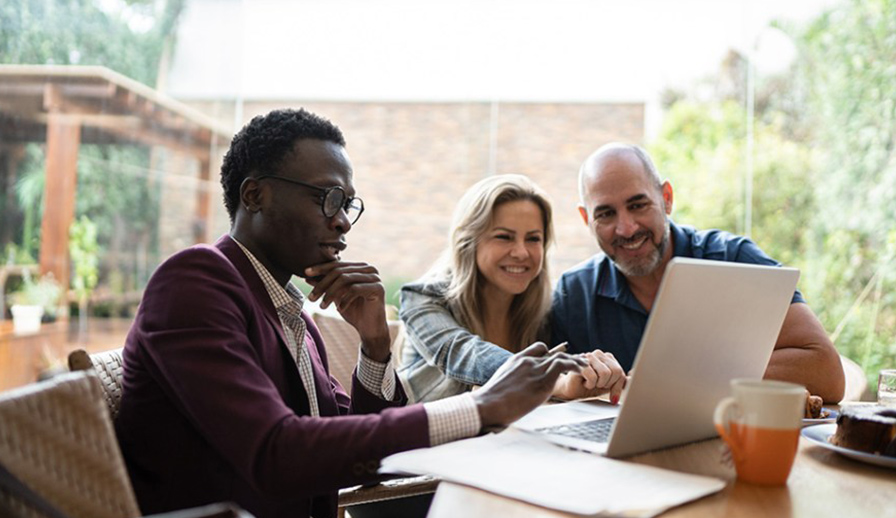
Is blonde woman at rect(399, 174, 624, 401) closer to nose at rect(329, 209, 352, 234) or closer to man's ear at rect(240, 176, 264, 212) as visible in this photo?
nose at rect(329, 209, 352, 234)

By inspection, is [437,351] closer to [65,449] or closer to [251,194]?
[251,194]

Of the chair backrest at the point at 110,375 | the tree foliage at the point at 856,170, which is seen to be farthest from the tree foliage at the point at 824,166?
the chair backrest at the point at 110,375

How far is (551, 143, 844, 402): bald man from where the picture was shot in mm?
2420

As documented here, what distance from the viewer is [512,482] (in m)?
1.04

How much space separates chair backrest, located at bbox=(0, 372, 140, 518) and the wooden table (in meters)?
0.40

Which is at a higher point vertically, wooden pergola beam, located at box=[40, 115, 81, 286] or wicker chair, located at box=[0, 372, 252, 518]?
wooden pergola beam, located at box=[40, 115, 81, 286]

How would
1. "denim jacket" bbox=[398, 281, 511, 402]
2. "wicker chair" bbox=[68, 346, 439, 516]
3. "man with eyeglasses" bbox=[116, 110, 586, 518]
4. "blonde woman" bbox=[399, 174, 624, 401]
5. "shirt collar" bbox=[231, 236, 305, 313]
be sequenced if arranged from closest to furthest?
"man with eyeglasses" bbox=[116, 110, 586, 518], "wicker chair" bbox=[68, 346, 439, 516], "shirt collar" bbox=[231, 236, 305, 313], "denim jacket" bbox=[398, 281, 511, 402], "blonde woman" bbox=[399, 174, 624, 401]

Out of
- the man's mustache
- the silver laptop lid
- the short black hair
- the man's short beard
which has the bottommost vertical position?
the silver laptop lid

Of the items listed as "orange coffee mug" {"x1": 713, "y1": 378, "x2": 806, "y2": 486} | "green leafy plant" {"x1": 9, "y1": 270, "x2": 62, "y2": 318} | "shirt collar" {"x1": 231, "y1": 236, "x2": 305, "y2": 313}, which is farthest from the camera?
"green leafy plant" {"x1": 9, "y1": 270, "x2": 62, "y2": 318}

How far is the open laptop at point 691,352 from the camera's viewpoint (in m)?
1.08

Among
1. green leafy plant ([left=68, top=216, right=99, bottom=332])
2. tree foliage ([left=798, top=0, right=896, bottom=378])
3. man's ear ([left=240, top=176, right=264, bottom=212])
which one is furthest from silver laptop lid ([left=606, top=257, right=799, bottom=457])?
tree foliage ([left=798, top=0, right=896, bottom=378])

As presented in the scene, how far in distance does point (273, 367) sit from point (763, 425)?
2.67ft

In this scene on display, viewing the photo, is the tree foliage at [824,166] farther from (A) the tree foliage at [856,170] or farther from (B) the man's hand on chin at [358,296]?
(B) the man's hand on chin at [358,296]

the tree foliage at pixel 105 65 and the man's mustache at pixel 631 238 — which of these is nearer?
the man's mustache at pixel 631 238
